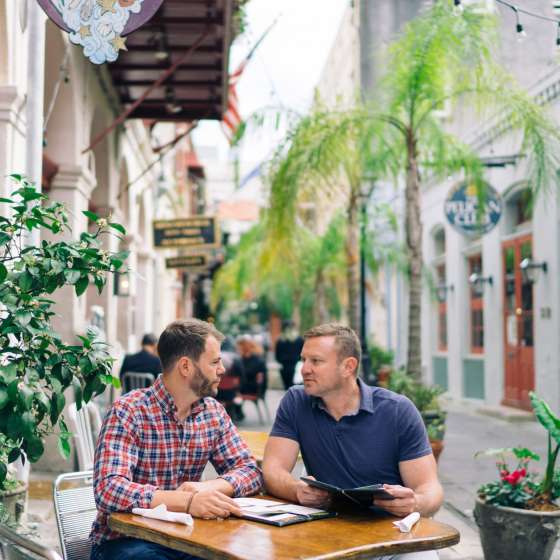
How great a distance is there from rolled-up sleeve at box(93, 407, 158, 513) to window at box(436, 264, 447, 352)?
17.9 metres

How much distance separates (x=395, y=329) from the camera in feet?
86.2

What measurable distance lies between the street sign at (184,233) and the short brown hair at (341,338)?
12.1m

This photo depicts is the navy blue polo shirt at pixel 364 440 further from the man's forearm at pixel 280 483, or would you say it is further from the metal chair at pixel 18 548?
the metal chair at pixel 18 548

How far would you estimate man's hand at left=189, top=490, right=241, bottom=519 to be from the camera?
9.80ft

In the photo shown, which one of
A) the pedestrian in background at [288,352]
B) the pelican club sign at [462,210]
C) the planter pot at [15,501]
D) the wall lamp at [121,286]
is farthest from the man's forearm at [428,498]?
the pedestrian in background at [288,352]

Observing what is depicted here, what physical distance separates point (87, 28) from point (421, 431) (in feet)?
8.82

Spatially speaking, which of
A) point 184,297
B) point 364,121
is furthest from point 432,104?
point 184,297

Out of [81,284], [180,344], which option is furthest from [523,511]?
[81,284]

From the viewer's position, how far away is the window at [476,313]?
17984 mm

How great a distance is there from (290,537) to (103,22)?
9.59 ft

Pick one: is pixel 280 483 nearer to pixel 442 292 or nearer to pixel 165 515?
pixel 165 515

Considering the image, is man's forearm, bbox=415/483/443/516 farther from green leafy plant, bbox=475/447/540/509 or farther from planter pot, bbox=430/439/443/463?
planter pot, bbox=430/439/443/463

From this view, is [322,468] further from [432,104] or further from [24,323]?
[432,104]

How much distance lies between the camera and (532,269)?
13820 millimetres
